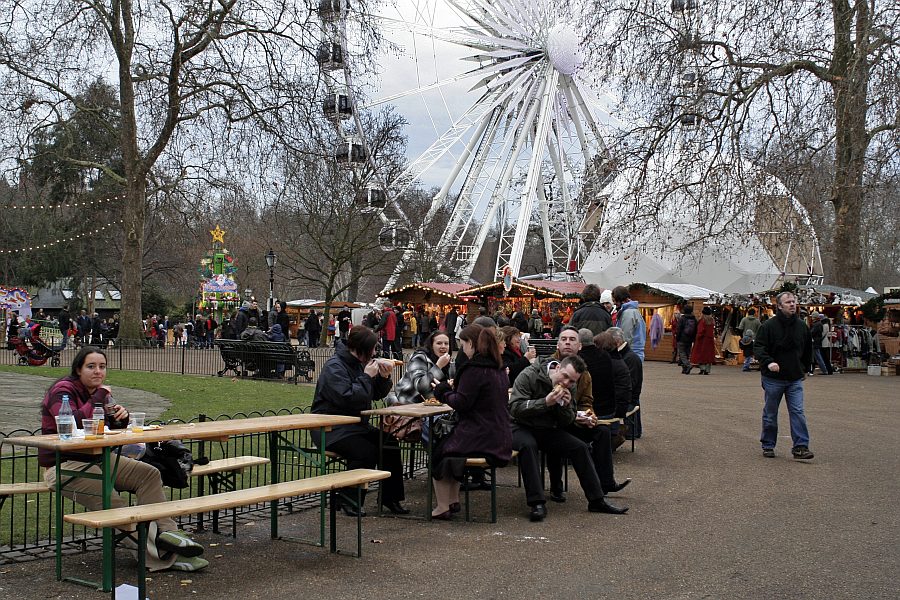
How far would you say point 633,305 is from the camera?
41.4 feet

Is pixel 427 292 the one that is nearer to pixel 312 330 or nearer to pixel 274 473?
pixel 312 330

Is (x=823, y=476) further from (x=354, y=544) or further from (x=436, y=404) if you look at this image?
(x=354, y=544)

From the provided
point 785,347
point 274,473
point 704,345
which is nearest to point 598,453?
point 274,473

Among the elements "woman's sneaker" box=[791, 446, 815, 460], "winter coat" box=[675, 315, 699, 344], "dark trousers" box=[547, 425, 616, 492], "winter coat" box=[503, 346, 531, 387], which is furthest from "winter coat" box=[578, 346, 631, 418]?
"winter coat" box=[675, 315, 699, 344]

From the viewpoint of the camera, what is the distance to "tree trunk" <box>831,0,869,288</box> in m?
16.7

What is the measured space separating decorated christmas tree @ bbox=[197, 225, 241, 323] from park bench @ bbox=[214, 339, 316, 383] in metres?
18.6

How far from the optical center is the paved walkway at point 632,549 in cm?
562

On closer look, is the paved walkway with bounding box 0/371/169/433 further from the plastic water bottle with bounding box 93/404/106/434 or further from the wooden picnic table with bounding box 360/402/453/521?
the plastic water bottle with bounding box 93/404/106/434

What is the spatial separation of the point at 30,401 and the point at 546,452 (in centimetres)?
998

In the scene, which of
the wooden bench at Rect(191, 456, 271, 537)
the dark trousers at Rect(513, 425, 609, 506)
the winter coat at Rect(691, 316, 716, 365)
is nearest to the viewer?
the wooden bench at Rect(191, 456, 271, 537)

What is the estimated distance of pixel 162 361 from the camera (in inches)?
981

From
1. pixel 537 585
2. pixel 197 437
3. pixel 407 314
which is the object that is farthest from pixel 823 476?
pixel 407 314

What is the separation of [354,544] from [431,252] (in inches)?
1493

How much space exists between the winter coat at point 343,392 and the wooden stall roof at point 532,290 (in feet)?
95.1
